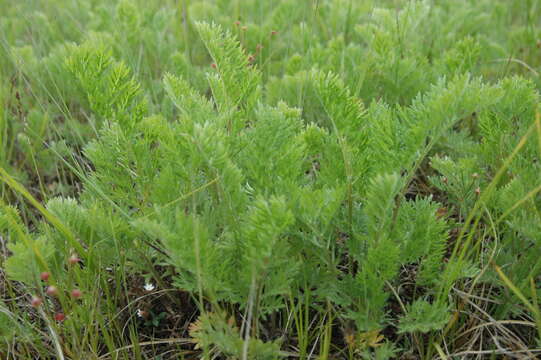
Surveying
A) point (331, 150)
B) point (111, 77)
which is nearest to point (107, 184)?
point (111, 77)

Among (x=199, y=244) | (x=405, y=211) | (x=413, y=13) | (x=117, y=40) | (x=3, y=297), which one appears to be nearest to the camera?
(x=199, y=244)

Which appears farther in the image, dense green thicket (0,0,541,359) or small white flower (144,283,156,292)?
small white flower (144,283,156,292)

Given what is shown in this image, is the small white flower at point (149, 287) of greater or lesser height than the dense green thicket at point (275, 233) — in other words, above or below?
below

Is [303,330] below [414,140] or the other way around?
below

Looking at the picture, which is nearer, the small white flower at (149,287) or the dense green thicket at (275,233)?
the dense green thicket at (275,233)

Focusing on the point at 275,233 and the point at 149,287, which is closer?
the point at 275,233

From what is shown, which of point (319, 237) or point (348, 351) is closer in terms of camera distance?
point (319, 237)

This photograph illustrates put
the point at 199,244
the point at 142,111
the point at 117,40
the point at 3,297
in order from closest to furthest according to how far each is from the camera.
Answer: the point at 199,244 < the point at 142,111 < the point at 3,297 < the point at 117,40

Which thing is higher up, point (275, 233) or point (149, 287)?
point (275, 233)

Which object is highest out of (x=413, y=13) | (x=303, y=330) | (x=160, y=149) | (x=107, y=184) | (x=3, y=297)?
(x=413, y=13)

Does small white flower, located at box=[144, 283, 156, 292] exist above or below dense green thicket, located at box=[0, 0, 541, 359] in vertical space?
below

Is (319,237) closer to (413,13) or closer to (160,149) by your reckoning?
(160,149)
